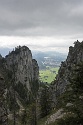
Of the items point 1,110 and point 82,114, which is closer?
point 82,114

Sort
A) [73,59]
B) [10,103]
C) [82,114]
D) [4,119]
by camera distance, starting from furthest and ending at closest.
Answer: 1. [10,103]
2. [73,59]
3. [4,119]
4. [82,114]

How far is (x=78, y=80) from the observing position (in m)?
22.7

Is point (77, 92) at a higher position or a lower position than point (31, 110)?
higher

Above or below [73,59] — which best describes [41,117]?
below

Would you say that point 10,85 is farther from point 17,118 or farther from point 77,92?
point 77,92

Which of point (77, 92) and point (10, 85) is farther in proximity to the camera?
point (10, 85)

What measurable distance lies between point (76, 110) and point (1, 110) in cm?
6942

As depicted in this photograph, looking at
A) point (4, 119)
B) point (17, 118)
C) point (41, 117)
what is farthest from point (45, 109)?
point (17, 118)

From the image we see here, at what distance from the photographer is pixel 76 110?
873 inches

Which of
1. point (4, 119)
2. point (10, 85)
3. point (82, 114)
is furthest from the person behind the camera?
Answer: point (10, 85)

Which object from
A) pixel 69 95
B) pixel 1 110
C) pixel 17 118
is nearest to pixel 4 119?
pixel 1 110

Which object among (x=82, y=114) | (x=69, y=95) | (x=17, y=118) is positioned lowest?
(x=17, y=118)

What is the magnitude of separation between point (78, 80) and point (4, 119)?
227 feet

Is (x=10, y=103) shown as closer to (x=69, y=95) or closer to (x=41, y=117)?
(x=41, y=117)
